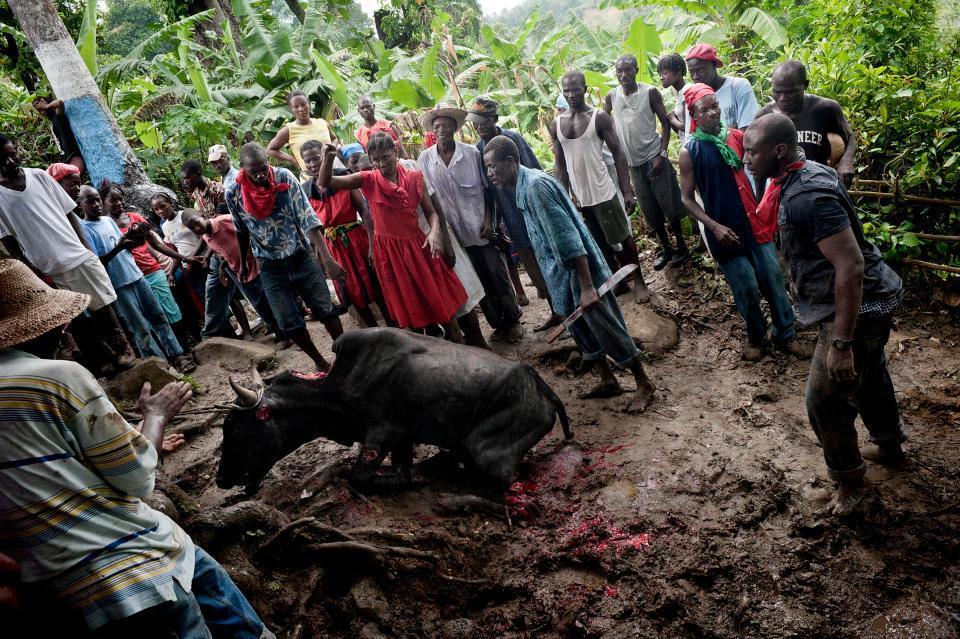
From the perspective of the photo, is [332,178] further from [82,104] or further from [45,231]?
[82,104]

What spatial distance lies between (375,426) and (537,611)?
5.01 feet

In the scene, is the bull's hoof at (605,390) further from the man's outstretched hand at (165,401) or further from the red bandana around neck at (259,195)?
the man's outstretched hand at (165,401)

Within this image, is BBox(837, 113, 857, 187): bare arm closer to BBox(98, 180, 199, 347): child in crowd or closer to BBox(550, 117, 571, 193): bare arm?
BBox(550, 117, 571, 193): bare arm

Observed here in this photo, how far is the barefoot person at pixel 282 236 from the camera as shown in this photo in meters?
5.12

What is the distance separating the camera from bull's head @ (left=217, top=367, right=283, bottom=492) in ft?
13.0

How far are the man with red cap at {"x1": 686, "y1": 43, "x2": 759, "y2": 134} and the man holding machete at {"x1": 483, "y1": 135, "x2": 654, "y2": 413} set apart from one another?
1937mm

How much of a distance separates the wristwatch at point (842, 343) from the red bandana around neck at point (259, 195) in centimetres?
429

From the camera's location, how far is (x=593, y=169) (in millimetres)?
6129

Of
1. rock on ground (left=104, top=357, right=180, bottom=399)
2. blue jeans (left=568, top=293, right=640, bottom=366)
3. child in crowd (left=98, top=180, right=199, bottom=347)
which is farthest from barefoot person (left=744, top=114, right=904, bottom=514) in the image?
child in crowd (left=98, top=180, right=199, bottom=347)

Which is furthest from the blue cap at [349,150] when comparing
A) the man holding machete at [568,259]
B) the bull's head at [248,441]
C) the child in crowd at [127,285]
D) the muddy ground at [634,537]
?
the muddy ground at [634,537]

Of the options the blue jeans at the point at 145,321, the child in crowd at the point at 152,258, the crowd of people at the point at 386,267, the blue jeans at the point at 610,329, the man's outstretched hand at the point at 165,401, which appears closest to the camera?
the crowd of people at the point at 386,267

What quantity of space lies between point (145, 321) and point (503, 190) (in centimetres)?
399

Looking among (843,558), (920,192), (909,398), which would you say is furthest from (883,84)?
(843,558)

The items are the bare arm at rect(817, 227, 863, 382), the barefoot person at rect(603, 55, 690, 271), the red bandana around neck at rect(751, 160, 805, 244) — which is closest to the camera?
the bare arm at rect(817, 227, 863, 382)
